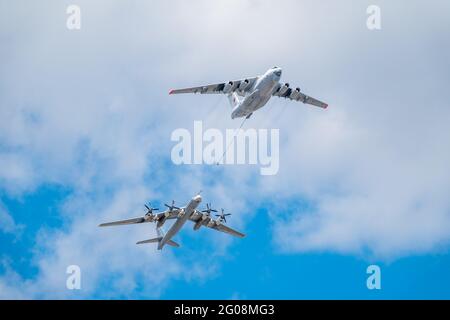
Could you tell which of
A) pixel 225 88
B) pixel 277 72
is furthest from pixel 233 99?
pixel 277 72

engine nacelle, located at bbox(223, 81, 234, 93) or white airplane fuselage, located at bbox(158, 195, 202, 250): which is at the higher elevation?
engine nacelle, located at bbox(223, 81, 234, 93)

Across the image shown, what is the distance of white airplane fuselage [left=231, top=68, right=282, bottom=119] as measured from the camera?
6105 centimetres

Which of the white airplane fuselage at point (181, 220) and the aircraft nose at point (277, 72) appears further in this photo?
the white airplane fuselage at point (181, 220)

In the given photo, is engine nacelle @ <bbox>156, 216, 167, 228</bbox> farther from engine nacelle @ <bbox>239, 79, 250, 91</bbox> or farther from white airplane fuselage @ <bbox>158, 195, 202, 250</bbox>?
engine nacelle @ <bbox>239, 79, 250, 91</bbox>

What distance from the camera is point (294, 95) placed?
2773 inches

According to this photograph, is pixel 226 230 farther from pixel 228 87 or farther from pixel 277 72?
pixel 277 72

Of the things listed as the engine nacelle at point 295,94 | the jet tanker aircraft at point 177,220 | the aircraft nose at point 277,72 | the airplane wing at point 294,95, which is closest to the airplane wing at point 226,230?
the jet tanker aircraft at point 177,220

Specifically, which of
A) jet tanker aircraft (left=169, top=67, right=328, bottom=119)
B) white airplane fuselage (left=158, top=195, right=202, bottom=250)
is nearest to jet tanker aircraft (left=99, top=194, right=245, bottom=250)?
white airplane fuselage (left=158, top=195, right=202, bottom=250)

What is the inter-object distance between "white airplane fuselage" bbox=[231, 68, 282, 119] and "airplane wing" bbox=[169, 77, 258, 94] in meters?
0.99

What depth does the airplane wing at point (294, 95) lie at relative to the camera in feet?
226

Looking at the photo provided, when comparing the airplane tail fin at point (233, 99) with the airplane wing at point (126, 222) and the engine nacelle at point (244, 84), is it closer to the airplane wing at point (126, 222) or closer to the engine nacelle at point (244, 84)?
the engine nacelle at point (244, 84)
